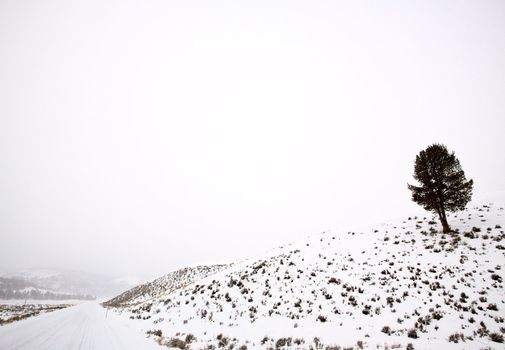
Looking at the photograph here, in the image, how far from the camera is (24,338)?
16188mm

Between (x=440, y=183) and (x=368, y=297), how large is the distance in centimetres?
1458

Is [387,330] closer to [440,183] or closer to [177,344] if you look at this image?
[177,344]

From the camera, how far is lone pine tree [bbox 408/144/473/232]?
24.9m

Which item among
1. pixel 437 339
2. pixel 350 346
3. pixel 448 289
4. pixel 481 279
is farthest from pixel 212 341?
pixel 481 279

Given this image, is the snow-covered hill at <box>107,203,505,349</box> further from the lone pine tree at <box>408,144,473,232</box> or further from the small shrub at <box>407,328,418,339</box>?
the lone pine tree at <box>408,144,473,232</box>

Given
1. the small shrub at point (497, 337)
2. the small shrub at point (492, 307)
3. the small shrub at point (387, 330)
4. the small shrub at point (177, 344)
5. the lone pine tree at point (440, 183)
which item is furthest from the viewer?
the lone pine tree at point (440, 183)

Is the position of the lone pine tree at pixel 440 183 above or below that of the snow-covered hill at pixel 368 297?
above

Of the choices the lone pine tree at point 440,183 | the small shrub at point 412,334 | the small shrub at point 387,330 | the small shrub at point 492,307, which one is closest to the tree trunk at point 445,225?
the lone pine tree at point 440,183

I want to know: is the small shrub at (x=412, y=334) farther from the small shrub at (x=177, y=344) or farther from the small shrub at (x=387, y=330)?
the small shrub at (x=177, y=344)

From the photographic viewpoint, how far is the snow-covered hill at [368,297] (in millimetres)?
13180

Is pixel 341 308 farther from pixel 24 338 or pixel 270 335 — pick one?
pixel 24 338

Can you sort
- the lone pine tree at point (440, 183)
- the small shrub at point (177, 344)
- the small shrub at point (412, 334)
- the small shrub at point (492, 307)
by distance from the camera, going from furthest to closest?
the lone pine tree at point (440, 183), the small shrub at point (177, 344), the small shrub at point (492, 307), the small shrub at point (412, 334)

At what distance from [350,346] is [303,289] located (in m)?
9.63

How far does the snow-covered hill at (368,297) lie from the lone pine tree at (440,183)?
247 centimetres
